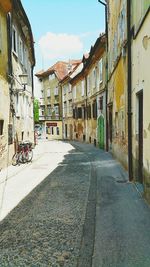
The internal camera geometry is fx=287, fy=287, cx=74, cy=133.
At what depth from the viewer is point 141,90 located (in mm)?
7352

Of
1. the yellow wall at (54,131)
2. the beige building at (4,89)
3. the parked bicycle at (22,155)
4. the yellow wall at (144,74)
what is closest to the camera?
the yellow wall at (144,74)

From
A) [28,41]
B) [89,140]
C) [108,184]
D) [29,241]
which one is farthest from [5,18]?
[89,140]

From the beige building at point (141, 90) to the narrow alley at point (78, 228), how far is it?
0.72m

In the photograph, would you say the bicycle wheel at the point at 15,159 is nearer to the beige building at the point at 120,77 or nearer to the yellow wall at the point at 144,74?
the beige building at the point at 120,77

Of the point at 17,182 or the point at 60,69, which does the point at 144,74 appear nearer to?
the point at 17,182

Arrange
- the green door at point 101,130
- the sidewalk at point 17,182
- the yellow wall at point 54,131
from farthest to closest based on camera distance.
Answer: the yellow wall at point 54,131
the green door at point 101,130
the sidewalk at point 17,182

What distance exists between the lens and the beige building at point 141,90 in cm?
642

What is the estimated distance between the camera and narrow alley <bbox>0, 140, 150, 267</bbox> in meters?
4.02

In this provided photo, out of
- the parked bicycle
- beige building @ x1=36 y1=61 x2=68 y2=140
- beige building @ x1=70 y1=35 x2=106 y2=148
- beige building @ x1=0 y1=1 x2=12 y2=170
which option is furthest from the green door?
beige building @ x1=36 y1=61 x2=68 y2=140

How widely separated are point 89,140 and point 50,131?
65.2 feet

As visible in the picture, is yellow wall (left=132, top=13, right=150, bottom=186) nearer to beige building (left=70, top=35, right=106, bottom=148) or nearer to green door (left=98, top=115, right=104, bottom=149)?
beige building (left=70, top=35, right=106, bottom=148)

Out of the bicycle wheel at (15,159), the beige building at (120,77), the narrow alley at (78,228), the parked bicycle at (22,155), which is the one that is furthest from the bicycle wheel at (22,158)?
the narrow alley at (78,228)

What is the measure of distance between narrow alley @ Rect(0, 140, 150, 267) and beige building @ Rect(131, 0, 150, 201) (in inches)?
28.4

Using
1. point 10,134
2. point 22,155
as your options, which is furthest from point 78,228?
point 22,155
